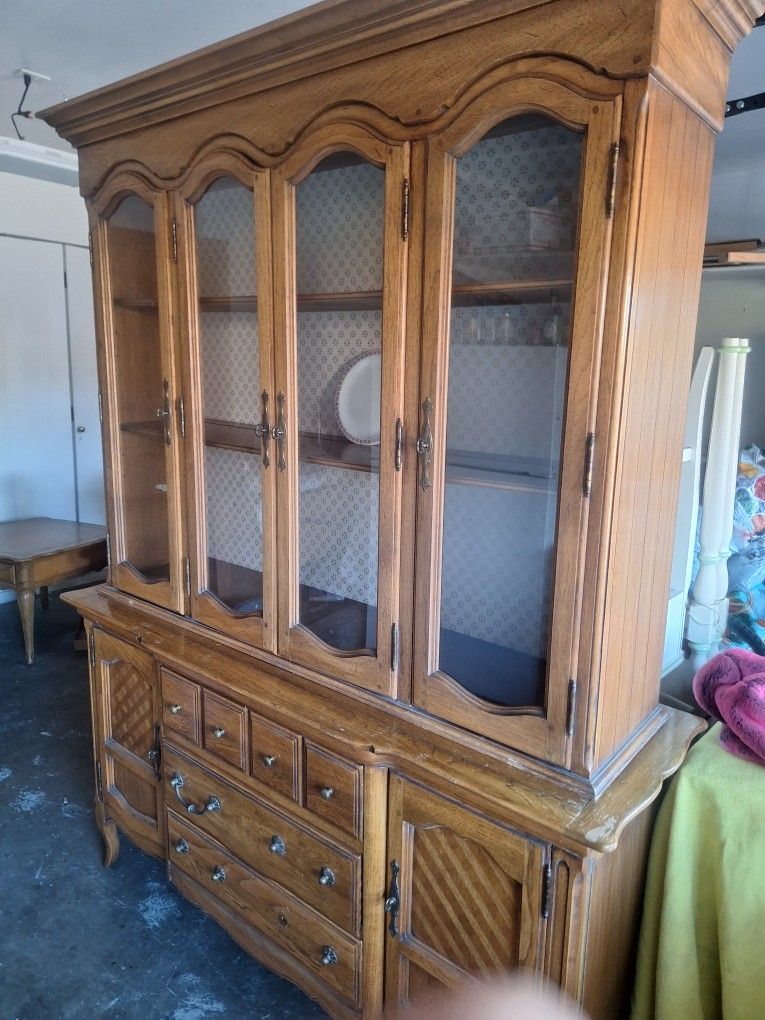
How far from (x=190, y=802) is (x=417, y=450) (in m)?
1.11

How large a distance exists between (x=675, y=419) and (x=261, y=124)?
95 cm

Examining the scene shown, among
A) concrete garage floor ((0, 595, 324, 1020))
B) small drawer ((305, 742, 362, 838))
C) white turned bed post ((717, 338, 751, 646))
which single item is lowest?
concrete garage floor ((0, 595, 324, 1020))

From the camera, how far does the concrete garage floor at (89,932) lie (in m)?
1.65

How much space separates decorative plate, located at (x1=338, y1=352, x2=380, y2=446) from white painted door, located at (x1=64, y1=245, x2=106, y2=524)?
3.17 meters

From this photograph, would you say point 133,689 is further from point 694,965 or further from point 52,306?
point 52,306

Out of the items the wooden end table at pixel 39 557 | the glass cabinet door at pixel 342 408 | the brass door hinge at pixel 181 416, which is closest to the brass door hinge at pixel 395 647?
the glass cabinet door at pixel 342 408

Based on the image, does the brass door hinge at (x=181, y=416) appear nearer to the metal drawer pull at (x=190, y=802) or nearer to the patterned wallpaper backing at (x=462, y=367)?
the patterned wallpaper backing at (x=462, y=367)

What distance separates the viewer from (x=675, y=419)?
1.21m

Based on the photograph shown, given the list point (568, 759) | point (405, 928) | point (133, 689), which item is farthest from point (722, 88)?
point (133, 689)

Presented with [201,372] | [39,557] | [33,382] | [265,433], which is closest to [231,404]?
[201,372]

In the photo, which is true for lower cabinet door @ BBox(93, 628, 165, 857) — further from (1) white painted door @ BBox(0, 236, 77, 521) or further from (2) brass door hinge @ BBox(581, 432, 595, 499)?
(1) white painted door @ BBox(0, 236, 77, 521)

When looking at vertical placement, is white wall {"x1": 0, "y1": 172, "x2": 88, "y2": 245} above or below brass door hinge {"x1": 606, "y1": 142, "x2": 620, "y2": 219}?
above

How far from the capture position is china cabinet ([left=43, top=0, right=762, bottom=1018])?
40.4 inches

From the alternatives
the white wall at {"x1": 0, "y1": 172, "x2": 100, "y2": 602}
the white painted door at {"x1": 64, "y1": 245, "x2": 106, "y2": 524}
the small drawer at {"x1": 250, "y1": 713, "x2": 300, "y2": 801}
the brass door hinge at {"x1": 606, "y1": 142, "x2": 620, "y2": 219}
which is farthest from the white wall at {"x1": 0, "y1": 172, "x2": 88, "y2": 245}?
the brass door hinge at {"x1": 606, "y1": 142, "x2": 620, "y2": 219}
